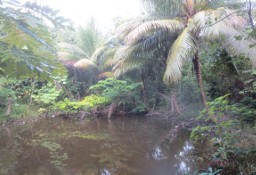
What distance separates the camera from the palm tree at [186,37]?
6000 mm

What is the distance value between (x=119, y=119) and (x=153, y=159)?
5138 mm

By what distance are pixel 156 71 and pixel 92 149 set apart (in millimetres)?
5590

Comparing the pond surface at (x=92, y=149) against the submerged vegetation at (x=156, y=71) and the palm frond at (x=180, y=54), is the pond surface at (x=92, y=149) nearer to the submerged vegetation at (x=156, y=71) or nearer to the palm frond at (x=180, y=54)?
the submerged vegetation at (x=156, y=71)

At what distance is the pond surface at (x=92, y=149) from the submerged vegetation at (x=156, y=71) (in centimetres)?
11

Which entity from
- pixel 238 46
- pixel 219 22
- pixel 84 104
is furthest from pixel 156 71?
pixel 238 46

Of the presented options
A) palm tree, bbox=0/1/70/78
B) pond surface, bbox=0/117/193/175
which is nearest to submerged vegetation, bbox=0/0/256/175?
palm tree, bbox=0/1/70/78

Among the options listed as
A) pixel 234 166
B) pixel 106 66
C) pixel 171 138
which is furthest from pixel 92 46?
pixel 234 166

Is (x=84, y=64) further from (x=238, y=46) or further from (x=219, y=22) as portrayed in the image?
(x=238, y=46)

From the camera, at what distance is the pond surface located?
482cm

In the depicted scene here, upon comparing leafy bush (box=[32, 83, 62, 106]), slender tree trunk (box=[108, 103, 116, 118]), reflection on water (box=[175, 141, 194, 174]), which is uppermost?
leafy bush (box=[32, 83, 62, 106])

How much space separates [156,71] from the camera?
10.8 meters

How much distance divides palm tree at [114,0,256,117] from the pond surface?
1890 millimetres

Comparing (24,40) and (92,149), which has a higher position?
(24,40)

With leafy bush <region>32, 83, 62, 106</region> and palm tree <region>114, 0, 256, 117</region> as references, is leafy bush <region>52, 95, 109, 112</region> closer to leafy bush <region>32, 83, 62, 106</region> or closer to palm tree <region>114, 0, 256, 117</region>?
leafy bush <region>32, 83, 62, 106</region>
